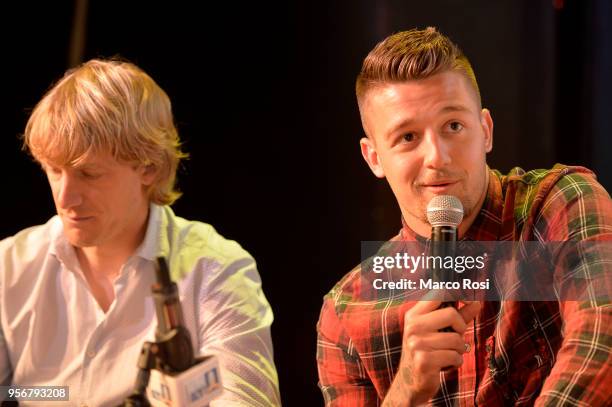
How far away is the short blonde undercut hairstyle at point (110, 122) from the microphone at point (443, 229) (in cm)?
100

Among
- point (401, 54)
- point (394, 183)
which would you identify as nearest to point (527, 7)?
point (401, 54)

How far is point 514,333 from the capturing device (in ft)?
5.91

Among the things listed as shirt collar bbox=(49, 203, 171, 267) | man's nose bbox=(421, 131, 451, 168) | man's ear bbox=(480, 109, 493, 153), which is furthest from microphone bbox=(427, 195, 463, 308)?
shirt collar bbox=(49, 203, 171, 267)

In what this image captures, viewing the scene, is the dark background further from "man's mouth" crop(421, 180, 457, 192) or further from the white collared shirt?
"man's mouth" crop(421, 180, 457, 192)

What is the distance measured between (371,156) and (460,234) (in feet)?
1.07

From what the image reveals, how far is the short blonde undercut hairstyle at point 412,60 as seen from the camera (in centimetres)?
191

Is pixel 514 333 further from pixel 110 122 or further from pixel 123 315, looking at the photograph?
pixel 110 122

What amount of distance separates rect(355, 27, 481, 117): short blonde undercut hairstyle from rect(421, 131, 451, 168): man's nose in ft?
0.49

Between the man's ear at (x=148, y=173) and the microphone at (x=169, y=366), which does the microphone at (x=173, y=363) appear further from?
the man's ear at (x=148, y=173)

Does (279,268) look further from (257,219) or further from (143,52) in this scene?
(143,52)

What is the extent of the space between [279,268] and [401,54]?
2.62 ft

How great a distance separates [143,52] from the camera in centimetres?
257

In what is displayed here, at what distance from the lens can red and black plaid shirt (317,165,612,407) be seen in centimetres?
159

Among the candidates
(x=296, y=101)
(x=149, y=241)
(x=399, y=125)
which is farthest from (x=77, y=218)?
(x=399, y=125)
